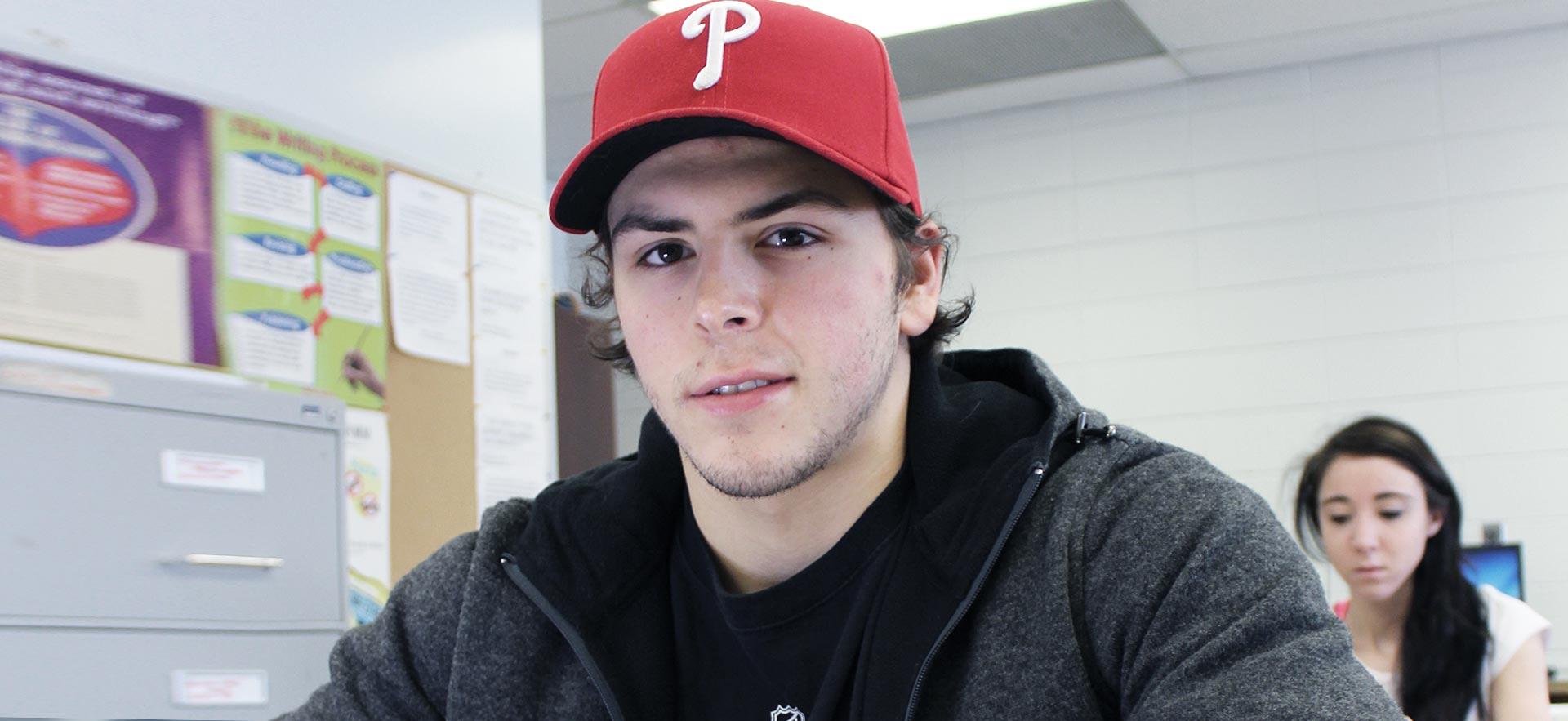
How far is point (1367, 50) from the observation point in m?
5.18

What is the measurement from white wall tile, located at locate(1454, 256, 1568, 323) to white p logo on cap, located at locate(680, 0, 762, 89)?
444cm

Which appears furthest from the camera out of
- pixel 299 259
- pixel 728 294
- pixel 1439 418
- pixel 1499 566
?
pixel 1439 418

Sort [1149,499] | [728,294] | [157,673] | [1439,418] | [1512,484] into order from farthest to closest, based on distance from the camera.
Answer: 1. [1439,418]
2. [1512,484]
3. [157,673]
4. [728,294]
5. [1149,499]

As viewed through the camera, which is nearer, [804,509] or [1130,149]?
[804,509]

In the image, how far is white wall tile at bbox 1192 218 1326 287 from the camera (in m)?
5.23

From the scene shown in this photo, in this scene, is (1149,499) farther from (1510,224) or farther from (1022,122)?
(1022,122)

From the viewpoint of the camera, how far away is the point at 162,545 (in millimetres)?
1804

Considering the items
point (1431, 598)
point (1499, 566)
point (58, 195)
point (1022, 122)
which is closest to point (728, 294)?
point (58, 195)

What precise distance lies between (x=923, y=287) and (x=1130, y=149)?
4317 mm

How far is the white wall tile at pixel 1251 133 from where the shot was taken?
17.3 feet

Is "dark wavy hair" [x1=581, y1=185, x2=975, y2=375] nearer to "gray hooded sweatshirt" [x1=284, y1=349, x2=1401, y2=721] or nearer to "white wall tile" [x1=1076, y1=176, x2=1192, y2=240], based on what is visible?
"gray hooded sweatshirt" [x1=284, y1=349, x2=1401, y2=721]

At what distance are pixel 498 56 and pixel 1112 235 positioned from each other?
3.00 meters

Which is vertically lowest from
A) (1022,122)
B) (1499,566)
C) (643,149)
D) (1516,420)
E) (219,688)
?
(1499,566)

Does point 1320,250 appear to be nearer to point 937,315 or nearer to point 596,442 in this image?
point 596,442
